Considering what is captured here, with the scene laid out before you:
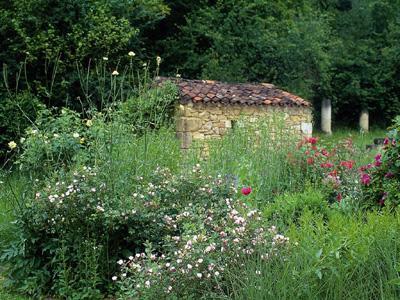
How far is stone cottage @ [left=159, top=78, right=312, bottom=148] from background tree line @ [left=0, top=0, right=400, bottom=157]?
2.40m

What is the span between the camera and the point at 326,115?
23.0 metres

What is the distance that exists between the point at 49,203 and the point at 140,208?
81cm

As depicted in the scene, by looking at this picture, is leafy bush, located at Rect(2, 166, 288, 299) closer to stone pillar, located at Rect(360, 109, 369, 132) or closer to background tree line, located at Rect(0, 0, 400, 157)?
background tree line, located at Rect(0, 0, 400, 157)

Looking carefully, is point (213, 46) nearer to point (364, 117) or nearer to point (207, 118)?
point (207, 118)

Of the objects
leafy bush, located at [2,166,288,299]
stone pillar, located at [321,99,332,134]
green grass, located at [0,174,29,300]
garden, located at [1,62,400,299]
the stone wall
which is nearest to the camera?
garden, located at [1,62,400,299]

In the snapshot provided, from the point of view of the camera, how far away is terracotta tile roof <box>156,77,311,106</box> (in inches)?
521

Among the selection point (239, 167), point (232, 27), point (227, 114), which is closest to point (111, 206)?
point (239, 167)

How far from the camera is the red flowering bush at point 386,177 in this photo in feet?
16.1

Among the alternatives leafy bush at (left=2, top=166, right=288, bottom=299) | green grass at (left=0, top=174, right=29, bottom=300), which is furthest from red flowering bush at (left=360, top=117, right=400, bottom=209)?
green grass at (left=0, top=174, right=29, bottom=300)

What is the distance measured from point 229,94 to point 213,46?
17.9 ft

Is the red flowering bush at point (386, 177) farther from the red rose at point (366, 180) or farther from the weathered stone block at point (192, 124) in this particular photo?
the weathered stone block at point (192, 124)

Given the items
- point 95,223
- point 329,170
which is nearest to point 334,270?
point 95,223

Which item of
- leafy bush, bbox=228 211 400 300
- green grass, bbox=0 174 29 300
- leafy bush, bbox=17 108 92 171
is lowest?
green grass, bbox=0 174 29 300

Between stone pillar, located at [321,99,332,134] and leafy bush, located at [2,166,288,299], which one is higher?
leafy bush, located at [2,166,288,299]
